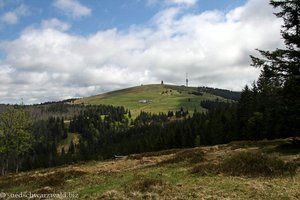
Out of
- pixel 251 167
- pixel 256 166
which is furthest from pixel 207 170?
pixel 256 166

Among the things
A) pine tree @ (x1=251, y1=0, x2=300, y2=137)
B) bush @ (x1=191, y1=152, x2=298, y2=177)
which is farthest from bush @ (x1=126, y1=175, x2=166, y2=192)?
pine tree @ (x1=251, y1=0, x2=300, y2=137)

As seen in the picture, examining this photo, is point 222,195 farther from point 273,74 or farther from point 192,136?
point 192,136

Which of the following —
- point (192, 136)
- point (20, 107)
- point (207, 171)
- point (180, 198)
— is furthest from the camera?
point (192, 136)

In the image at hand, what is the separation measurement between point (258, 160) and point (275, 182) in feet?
11.4

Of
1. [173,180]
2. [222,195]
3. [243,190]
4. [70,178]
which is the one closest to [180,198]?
[222,195]

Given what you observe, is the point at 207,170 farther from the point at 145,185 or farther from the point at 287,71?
the point at 287,71

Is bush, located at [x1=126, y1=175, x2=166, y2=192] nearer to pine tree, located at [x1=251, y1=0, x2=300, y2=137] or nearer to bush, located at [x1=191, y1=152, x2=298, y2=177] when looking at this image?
bush, located at [x1=191, y1=152, x2=298, y2=177]

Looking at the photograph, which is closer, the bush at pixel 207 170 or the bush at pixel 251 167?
the bush at pixel 251 167

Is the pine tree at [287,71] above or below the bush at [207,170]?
above

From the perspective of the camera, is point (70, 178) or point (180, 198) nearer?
point (180, 198)

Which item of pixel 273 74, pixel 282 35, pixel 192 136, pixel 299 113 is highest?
pixel 282 35

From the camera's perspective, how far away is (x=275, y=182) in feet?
58.4

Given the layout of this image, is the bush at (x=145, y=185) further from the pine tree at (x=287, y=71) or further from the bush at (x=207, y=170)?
the pine tree at (x=287, y=71)

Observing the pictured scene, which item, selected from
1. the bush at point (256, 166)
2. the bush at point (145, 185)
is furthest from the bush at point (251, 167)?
the bush at point (145, 185)
